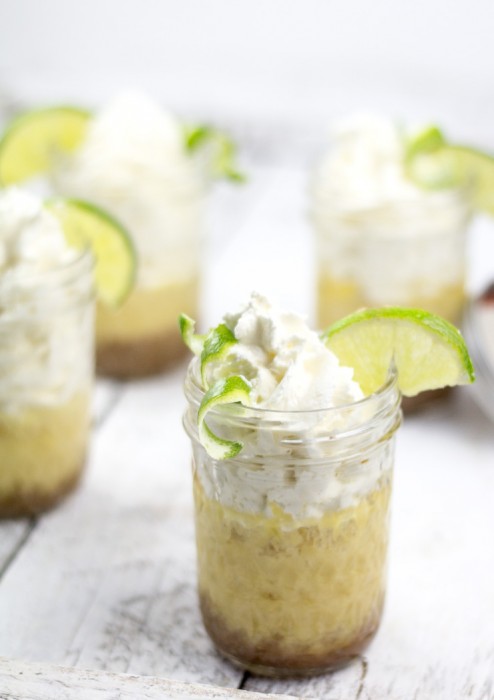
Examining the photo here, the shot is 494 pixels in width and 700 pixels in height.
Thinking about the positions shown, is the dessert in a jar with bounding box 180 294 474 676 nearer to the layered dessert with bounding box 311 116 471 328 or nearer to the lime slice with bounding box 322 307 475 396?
the lime slice with bounding box 322 307 475 396

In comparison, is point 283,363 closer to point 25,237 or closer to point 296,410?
point 296,410

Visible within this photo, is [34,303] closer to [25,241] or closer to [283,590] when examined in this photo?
[25,241]

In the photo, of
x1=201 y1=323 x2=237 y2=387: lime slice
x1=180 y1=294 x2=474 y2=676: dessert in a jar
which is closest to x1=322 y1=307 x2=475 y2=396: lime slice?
x1=180 y1=294 x2=474 y2=676: dessert in a jar

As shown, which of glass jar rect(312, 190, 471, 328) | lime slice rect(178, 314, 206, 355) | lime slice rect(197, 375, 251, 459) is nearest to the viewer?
lime slice rect(197, 375, 251, 459)

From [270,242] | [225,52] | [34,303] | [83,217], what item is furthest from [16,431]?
[225,52]

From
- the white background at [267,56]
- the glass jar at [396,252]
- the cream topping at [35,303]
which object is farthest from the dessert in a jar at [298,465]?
the white background at [267,56]

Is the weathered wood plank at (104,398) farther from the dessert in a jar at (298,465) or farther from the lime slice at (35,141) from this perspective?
the dessert in a jar at (298,465)
